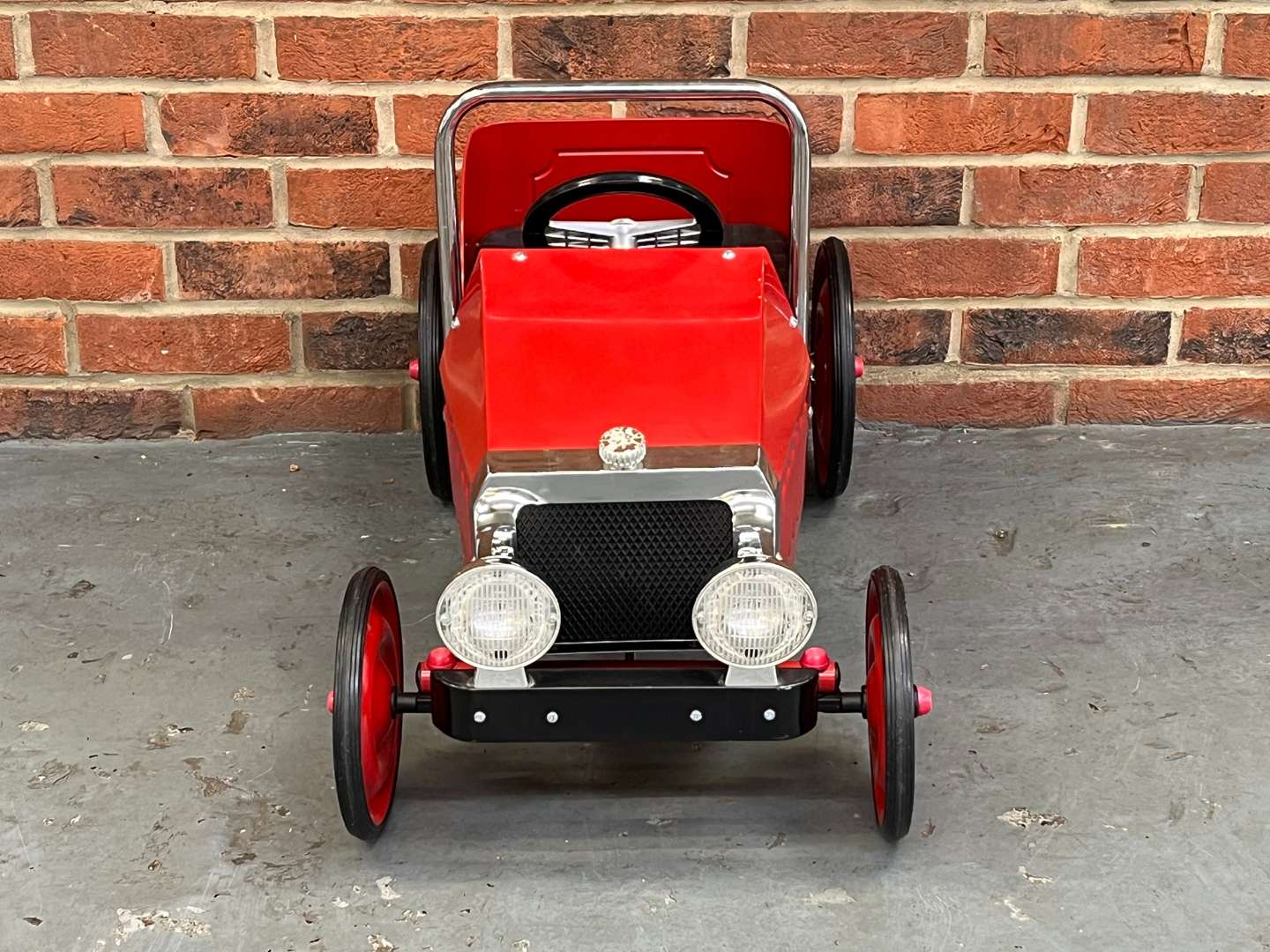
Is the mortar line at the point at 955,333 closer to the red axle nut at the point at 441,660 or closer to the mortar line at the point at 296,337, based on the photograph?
the mortar line at the point at 296,337

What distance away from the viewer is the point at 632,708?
1.49 m

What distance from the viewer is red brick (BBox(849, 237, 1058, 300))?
258 cm

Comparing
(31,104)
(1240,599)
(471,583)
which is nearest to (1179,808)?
(1240,599)

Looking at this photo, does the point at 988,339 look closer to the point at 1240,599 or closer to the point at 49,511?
the point at 1240,599

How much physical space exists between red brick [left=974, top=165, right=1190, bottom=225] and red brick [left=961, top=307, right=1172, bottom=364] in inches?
6.5

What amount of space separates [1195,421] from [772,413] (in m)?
1.34

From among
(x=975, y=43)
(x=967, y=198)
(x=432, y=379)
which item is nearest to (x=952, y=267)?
(x=967, y=198)

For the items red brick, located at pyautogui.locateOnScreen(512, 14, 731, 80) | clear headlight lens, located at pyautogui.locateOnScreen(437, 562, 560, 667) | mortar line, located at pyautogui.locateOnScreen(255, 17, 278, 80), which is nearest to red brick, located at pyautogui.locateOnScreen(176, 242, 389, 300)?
mortar line, located at pyautogui.locateOnScreen(255, 17, 278, 80)

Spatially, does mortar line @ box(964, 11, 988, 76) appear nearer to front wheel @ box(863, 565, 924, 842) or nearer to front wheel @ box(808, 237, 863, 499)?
front wheel @ box(808, 237, 863, 499)

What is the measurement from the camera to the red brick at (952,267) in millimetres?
2578

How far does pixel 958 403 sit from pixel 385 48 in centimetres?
117

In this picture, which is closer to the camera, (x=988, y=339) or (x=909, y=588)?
(x=909, y=588)

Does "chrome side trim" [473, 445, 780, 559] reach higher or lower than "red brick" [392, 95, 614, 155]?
lower

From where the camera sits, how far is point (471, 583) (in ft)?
4.83
